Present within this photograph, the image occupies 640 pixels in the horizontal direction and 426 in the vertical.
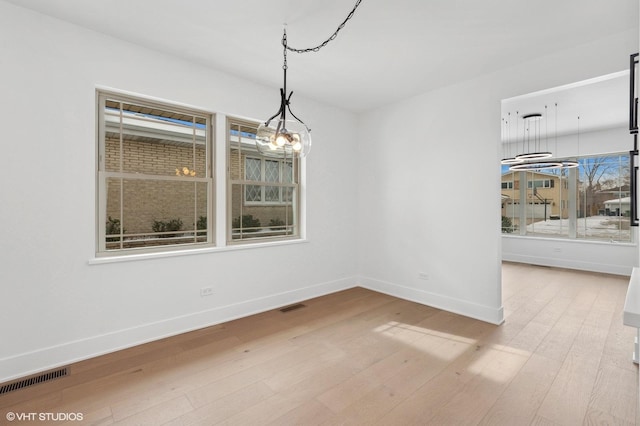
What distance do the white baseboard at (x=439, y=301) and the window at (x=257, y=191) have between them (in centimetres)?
157

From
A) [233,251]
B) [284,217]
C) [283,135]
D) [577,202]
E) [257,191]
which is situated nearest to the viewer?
[283,135]

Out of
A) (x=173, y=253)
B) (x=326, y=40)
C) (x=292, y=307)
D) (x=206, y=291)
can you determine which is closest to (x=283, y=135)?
(x=326, y=40)

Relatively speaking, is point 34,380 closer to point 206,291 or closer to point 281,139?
point 206,291

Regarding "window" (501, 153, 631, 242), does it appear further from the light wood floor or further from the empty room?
the light wood floor

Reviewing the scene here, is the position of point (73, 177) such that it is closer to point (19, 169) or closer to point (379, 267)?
point (19, 169)

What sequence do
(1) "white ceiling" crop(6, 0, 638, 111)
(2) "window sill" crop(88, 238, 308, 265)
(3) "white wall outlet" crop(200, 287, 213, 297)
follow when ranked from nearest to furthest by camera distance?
(1) "white ceiling" crop(6, 0, 638, 111)
(2) "window sill" crop(88, 238, 308, 265)
(3) "white wall outlet" crop(200, 287, 213, 297)

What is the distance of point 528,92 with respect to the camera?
11.0ft

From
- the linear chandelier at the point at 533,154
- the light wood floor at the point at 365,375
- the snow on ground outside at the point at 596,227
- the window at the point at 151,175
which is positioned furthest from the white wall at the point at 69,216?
the snow on ground outside at the point at 596,227

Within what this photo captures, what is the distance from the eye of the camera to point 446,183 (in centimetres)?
409

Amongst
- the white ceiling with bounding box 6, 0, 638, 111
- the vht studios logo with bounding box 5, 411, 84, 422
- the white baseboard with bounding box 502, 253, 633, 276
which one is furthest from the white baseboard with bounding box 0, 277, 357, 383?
the white baseboard with bounding box 502, 253, 633, 276

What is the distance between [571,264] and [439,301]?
464cm

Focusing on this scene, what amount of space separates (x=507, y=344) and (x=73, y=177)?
4382mm

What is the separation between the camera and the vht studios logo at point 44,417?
1.98 metres

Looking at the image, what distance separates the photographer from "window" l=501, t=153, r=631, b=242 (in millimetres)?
6383
